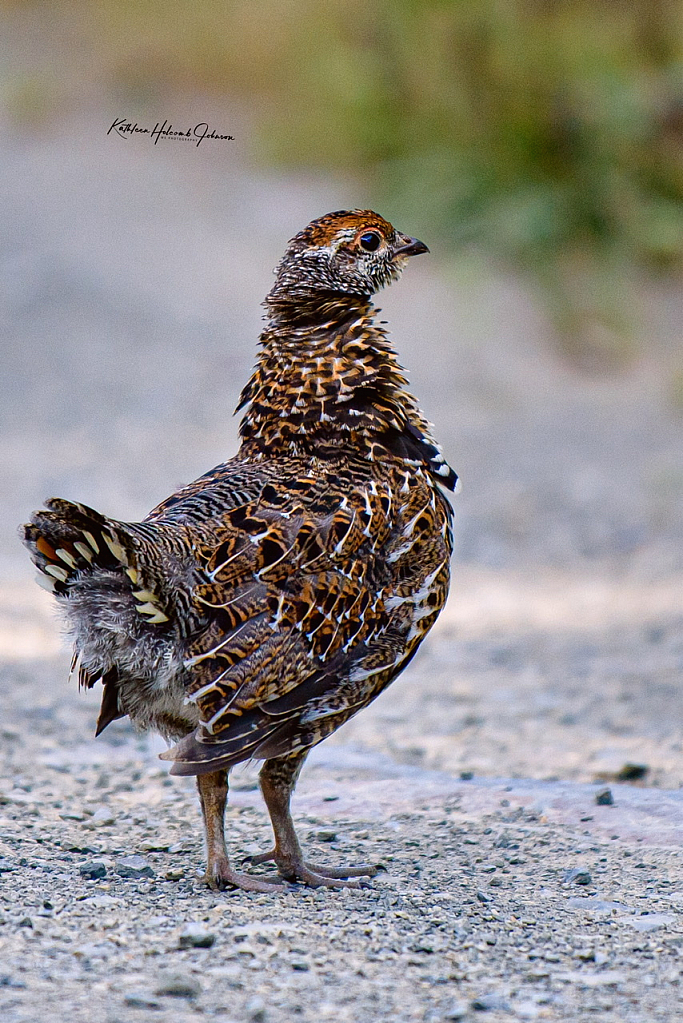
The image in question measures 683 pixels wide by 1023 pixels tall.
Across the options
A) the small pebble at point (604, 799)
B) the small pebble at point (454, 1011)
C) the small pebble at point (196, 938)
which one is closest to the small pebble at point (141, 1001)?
the small pebble at point (196, 938)

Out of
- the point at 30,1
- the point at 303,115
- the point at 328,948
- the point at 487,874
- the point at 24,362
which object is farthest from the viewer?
the point at 30,1

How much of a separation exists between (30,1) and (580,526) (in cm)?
1994

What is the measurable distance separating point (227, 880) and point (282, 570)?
1.06 meters

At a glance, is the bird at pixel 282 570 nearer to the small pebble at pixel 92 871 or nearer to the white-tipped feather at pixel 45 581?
the white-tipped feather at pixel 45 581

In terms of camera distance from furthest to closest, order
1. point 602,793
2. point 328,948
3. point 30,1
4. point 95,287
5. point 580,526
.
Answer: point 30,1
point 95,287
point 580,526
point 602,793
point 328,948

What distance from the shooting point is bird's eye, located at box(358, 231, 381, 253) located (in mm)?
5207

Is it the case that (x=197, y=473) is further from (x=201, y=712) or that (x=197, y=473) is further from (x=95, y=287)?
(x=201, y=712)

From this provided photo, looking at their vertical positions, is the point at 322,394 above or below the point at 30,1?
below

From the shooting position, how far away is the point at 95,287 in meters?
14.0

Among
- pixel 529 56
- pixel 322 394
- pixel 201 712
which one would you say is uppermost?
pixel 529 56

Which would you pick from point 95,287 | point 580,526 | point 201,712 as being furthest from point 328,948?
point 95,287

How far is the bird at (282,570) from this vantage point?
4105mm

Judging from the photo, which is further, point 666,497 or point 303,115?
point 303,115

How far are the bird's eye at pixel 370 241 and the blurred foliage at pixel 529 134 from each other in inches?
343
